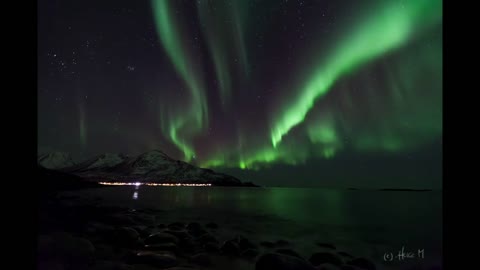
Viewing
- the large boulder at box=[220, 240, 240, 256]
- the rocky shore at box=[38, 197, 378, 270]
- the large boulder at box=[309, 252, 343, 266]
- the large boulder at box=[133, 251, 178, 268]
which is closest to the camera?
the rocky shore at box=[38, 197, 378, 270]

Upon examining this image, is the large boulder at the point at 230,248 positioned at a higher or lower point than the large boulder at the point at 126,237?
lower

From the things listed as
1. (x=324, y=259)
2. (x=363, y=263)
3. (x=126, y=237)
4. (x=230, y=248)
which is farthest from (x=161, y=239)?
(x=363, y=263)

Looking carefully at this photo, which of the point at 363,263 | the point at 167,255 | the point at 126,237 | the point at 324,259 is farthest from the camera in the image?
the point at 126,237

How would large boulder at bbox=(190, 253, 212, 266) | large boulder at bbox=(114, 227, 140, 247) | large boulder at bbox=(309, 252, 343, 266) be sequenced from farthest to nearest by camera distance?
large boulder at bbox=(114, 227, 140, 247)
large boulder at bbox=(309, 252, 343, 266)
large boulder at bbox=(190, 253, 212, 266)

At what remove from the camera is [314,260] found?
36.3ft

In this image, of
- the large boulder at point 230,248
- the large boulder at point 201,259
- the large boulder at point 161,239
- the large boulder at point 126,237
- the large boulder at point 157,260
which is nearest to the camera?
the large boulder at point 157,260

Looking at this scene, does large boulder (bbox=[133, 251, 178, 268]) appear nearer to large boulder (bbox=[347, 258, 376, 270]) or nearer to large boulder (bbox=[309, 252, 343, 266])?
large boulder (bbox=[309, 252, 343, 266])

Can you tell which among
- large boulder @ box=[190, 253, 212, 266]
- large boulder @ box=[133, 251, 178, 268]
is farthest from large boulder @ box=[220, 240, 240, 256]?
large boulder @ box=[133, 251, 178, 268]

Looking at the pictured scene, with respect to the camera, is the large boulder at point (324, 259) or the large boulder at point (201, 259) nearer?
the large boulder at point (201, 259)

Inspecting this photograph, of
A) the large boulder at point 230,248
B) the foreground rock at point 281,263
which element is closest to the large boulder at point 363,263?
the foreground rock at point 281,263

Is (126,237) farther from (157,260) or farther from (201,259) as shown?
(201,259)
